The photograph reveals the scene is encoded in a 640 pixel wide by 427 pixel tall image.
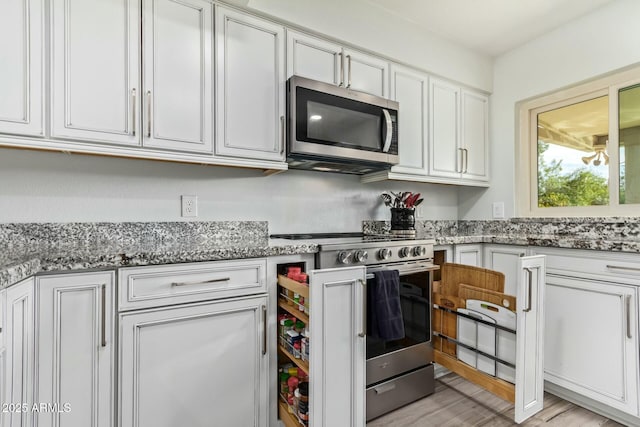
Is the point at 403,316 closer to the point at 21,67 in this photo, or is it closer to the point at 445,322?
the point at 445,322

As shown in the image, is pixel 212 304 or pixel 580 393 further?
pixel 580 393

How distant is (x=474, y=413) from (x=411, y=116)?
1.87m

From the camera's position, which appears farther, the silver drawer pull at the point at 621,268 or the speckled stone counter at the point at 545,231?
the speckled stone counter at the point at 545,231

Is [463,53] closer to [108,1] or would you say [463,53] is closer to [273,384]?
[108,1]

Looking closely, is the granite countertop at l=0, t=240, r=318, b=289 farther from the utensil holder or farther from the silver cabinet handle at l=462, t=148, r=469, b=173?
the silver cabinet handle at l=462, t=148, r=469, b=173

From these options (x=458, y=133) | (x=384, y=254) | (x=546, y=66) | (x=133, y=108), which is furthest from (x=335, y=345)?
(x=546, y=66)

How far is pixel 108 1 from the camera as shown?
136 cm

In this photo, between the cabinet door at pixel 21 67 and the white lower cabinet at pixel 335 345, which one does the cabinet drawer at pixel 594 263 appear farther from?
the cabinet door at pixel 21 67

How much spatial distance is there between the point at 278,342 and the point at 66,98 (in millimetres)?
1384

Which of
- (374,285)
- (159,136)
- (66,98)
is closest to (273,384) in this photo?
(374,285)

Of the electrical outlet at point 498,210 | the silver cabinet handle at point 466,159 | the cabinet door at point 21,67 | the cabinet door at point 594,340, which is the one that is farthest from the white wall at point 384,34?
the cabinet door at point 594,340

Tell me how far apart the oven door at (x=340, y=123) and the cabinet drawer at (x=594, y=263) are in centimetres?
112

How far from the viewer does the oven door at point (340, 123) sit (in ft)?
5.69

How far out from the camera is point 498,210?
264 centimetres
